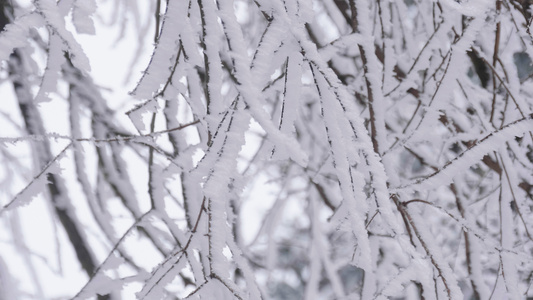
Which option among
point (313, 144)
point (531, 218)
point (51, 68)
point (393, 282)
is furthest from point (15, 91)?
point (531, 218)

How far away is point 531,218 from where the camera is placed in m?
1.32

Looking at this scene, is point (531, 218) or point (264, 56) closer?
point (264, 56)

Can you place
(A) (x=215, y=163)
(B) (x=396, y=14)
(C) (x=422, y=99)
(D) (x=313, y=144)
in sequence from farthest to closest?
(D) (x=313, y=144) < (B) (x=396, y=14) < (C) (x=422, y=99) < (A) (x=215, y=163)

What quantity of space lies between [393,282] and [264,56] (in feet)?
1.29

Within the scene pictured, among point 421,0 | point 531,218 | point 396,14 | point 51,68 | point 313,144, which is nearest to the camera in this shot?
point 51,68

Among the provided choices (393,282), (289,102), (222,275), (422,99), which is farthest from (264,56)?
(422,99)

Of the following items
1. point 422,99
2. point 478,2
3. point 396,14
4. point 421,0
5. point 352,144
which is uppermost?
point 421,0

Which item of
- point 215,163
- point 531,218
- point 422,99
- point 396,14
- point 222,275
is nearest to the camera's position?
point 215,163

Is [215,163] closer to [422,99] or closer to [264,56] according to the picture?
[264,56]

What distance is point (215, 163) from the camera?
49 centimetres

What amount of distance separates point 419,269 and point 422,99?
0.64 m

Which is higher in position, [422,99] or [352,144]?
[422,99]

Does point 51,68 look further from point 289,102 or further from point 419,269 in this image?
point 419,269

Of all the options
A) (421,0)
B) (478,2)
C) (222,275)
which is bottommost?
(222,275)
